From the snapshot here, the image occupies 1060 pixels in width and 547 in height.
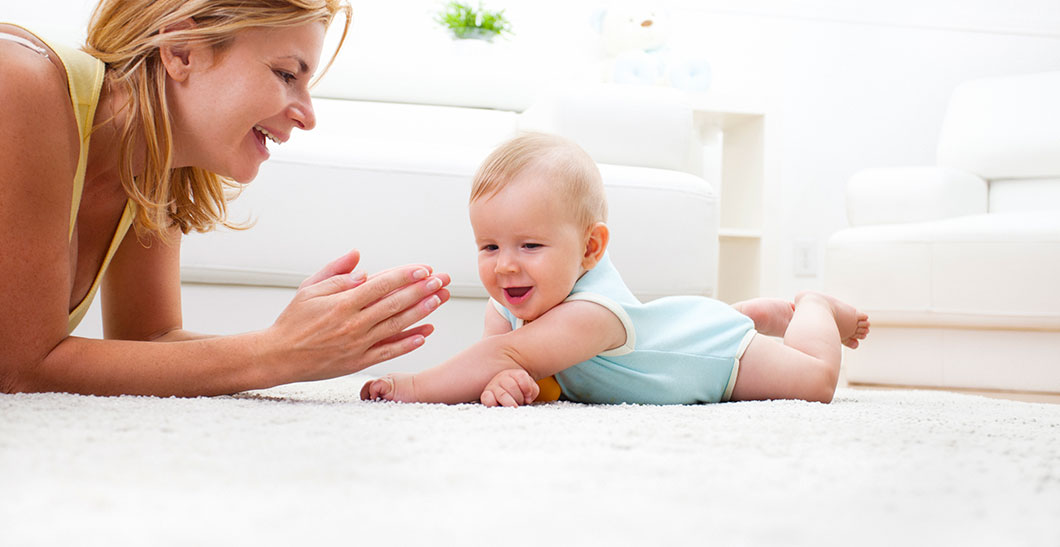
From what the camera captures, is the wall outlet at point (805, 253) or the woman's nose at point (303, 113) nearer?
the woman's nose at point (303, 113)

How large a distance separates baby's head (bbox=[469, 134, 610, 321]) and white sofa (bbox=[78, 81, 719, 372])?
0.50 meters

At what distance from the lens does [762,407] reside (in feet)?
2.98

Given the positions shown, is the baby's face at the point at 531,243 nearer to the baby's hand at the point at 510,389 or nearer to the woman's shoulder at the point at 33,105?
the baby's hand at the point at 510,389

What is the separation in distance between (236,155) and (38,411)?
421 mm

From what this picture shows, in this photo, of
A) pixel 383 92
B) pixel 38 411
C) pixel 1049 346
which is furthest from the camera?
pixel 383 92

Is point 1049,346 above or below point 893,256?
below

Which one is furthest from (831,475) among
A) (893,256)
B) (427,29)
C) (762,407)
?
(427,29)

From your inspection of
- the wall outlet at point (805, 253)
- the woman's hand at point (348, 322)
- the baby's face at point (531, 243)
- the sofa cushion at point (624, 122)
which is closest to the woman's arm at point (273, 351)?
the woman's hand at point (348, 322)

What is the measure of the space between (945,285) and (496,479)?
1.72 meters

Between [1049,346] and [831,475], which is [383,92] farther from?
[831,475]

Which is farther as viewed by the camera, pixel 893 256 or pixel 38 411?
pixel 893 256

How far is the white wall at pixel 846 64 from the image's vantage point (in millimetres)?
3256

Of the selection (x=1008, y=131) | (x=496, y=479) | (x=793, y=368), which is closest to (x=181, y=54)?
(x=496, y=479)

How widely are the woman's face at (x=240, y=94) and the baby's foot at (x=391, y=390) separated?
0.32 metres
